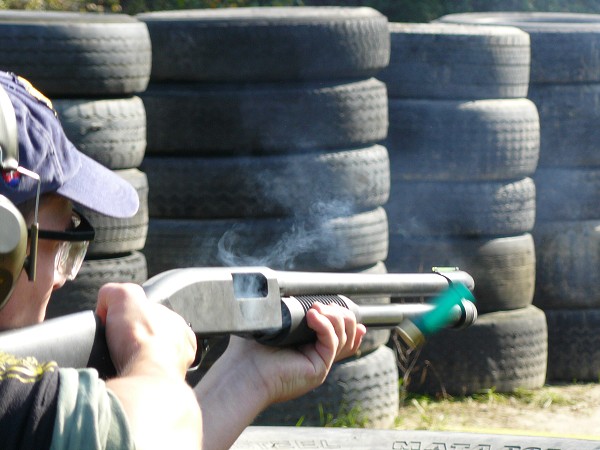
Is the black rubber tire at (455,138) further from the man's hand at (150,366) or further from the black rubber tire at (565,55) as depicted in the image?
the man's hand at (150,366)

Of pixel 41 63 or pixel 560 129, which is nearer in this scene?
pixel 41 63

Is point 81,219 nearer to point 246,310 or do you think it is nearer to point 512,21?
point 246,310

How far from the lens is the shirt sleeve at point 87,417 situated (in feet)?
5.25

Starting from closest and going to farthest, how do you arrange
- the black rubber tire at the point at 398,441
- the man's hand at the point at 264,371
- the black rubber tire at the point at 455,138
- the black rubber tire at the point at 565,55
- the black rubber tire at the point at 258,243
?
the man's hand at the point at 264,371
the black rubber tire at the point at 398,441
the black rubber tire at the point at 258,243
the black rubber tire at the point at 455,138
the black rubber tire at the point at 565,55

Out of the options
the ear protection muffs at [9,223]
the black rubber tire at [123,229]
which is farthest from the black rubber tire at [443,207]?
the ear protection muffs at [9,223]

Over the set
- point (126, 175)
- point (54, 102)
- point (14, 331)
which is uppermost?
point (14, 331)

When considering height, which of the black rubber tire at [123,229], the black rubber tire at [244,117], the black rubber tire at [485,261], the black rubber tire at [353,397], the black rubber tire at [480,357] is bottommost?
the black rubber tire at [480,357]

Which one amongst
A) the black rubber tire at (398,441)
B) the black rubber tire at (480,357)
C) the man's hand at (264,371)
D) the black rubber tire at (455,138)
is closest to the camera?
the man's hand at (264,371)

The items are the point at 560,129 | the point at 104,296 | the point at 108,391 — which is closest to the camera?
the point at 108,391

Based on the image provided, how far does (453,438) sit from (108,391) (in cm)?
238

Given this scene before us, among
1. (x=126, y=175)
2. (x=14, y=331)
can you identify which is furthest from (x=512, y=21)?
(x=14, y=331)

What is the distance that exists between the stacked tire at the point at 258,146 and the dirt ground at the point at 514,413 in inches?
31.2

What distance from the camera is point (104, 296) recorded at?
2031 mm

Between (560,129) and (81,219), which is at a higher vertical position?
(81,219)
